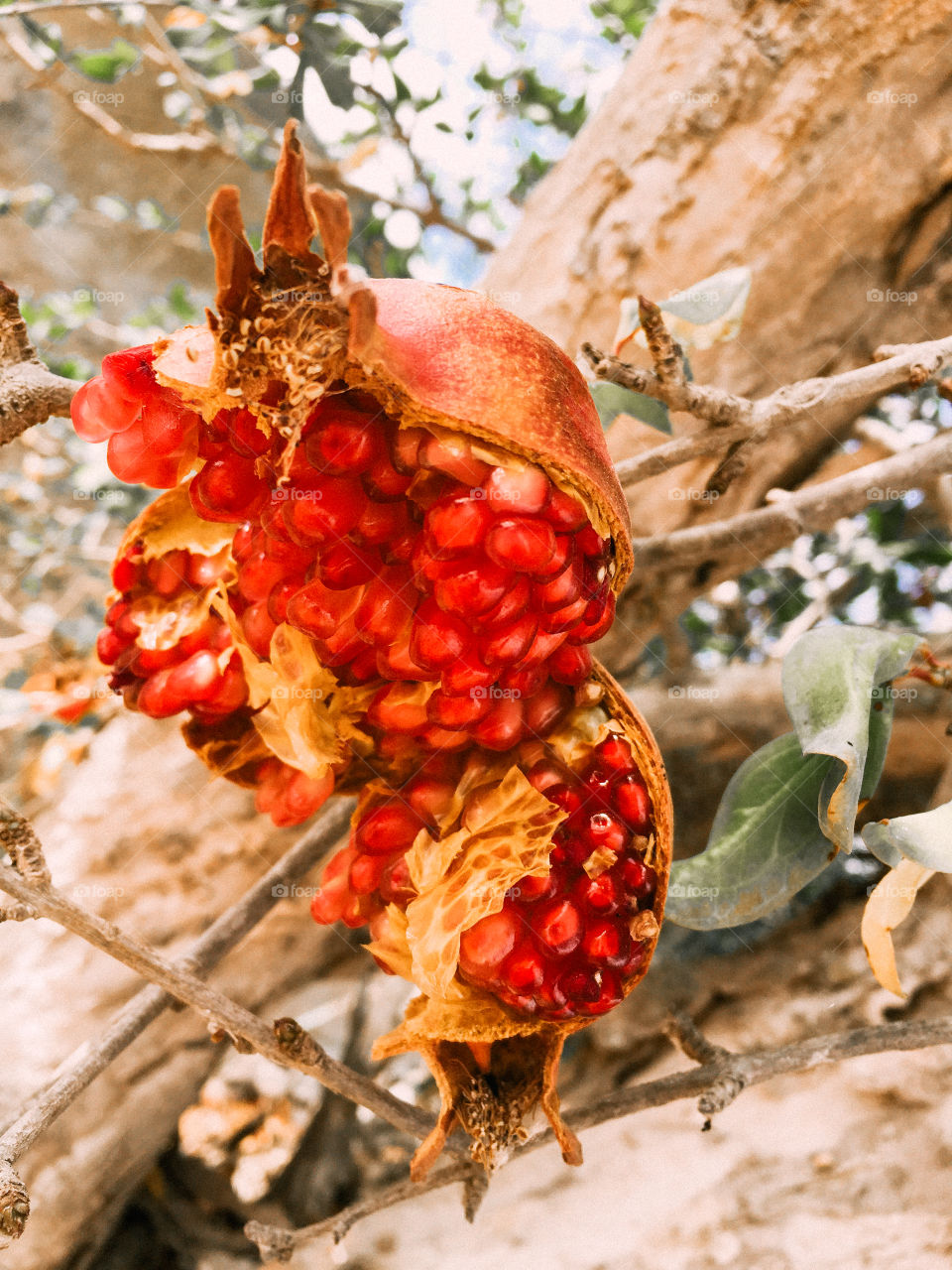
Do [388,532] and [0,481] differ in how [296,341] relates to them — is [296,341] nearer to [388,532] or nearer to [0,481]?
[388,532]

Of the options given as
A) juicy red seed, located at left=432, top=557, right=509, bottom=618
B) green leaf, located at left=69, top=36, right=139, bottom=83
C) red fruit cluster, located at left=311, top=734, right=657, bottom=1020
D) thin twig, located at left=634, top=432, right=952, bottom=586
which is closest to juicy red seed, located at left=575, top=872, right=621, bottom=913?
red fruit cluster, located at left=311, top=734, right=657, bottom=1020

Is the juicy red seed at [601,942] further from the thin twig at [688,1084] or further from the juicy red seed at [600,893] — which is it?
the thin twig at [688,1084]

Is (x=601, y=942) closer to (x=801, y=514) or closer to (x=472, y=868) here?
(x=472, y=868)

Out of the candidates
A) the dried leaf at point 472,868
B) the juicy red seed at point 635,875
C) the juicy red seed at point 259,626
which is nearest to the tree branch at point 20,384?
the juicy red seed at point 259,626

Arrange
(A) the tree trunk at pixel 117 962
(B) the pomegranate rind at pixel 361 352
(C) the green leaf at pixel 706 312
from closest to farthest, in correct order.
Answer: (B) the pomegranate rind at pixel 361 352 < (C) the green leaf at pixel 706 312 < (A) the tree trunk at pixel 117 962

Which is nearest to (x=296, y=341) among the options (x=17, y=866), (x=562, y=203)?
(x=17, y=866)

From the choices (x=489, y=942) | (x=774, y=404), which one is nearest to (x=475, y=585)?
(x=489, y=942)
